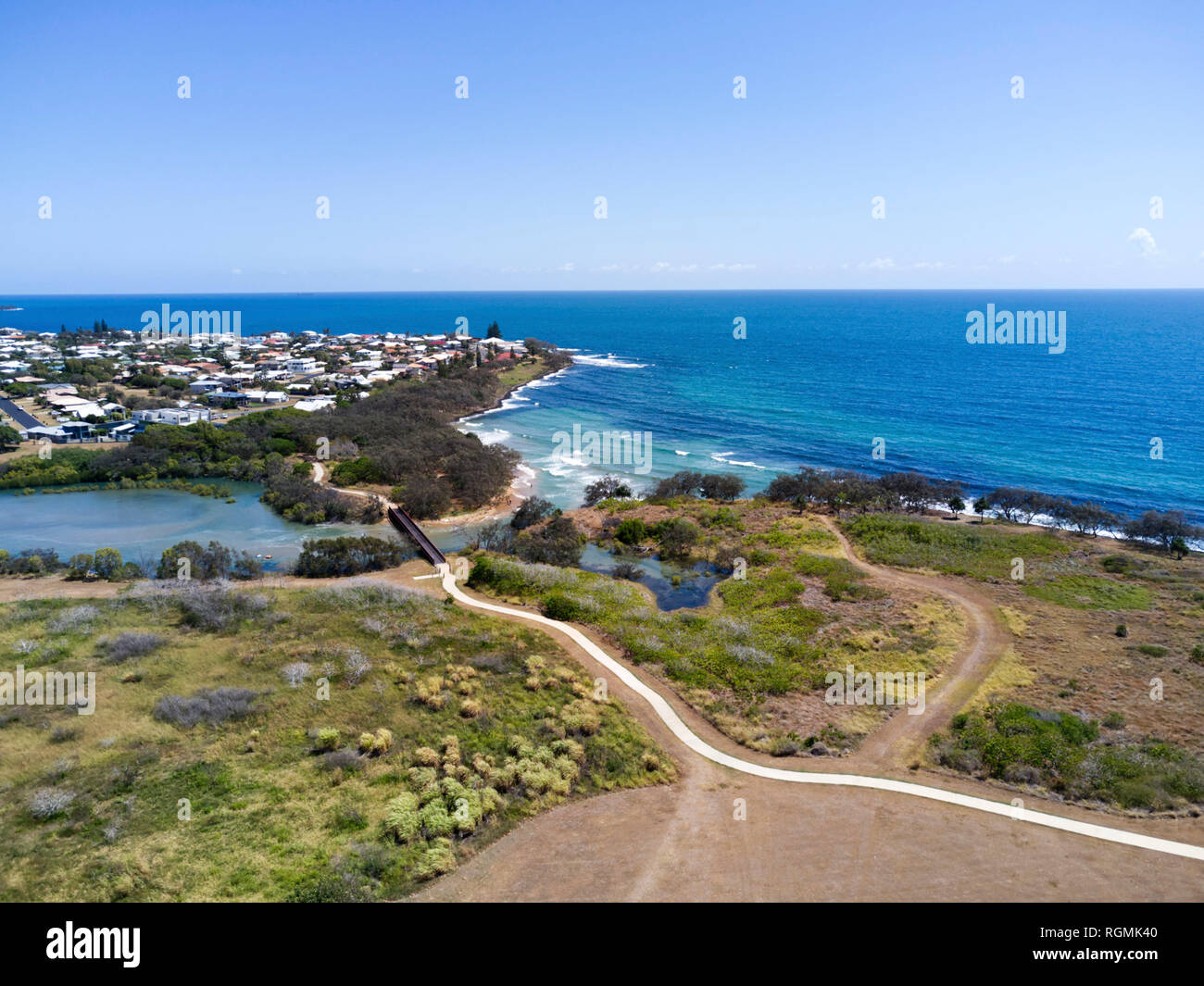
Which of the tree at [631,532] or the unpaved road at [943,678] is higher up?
the tree at [631,532]

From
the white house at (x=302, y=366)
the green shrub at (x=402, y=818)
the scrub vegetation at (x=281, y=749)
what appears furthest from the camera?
the white house at (x=302, y=366)

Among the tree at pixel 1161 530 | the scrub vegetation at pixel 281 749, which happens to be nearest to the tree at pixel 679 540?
the scrub vegetation at pixel 281 749

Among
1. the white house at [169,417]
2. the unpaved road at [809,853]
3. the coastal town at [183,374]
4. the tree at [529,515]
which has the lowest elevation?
the unpaved road at [809,853]

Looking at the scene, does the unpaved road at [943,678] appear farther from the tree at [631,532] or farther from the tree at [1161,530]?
the tree at [1161,530]

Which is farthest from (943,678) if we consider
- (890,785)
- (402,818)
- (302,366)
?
(302,366)
